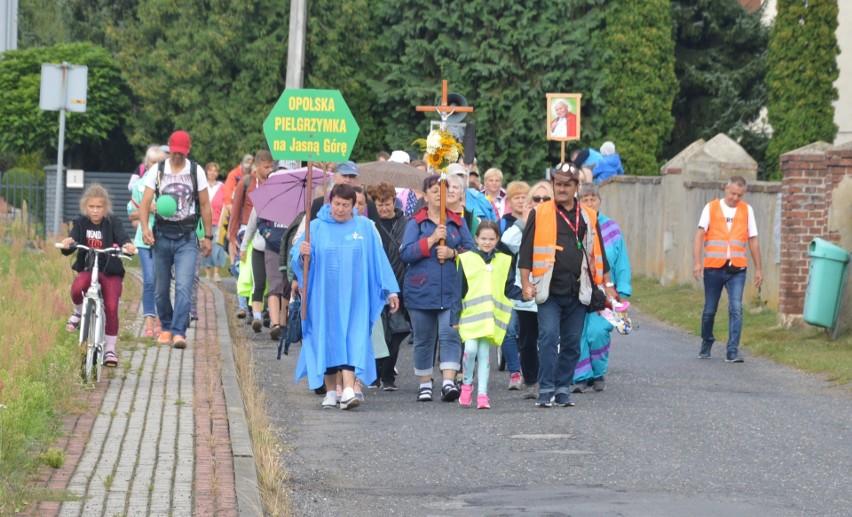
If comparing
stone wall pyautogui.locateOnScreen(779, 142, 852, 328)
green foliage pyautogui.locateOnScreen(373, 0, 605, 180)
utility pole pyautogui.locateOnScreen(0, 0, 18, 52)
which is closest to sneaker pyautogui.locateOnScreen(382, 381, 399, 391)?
stone wall pyautogui.locateOnScreen(779, 142, 852, 328)

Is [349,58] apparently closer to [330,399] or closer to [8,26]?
[8,26]

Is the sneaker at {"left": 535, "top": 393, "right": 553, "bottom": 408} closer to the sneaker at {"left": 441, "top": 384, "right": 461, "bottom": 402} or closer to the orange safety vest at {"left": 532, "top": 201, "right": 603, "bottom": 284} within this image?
the sneaker at {"left": 441, "top": 384, "right": 461, "bottom": 402}

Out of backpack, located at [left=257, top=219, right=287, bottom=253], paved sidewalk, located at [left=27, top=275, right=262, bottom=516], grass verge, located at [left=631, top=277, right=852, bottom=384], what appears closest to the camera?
paved sidewalk, located at [left=27, top=275, right=262, bottom=516]

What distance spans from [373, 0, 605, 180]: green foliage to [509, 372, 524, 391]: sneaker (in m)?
27.4

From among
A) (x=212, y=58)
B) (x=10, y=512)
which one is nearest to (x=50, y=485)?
(x=10, y=512)

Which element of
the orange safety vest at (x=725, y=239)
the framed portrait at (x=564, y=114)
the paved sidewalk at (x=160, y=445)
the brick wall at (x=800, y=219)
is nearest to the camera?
the paved sidewalk at (x=160, y=445)

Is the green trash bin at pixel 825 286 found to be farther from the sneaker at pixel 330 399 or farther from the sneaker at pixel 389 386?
the sneaker at pixel 330 399

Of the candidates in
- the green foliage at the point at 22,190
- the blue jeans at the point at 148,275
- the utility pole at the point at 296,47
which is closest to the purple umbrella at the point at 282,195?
the blue jeans at the point at 148,275

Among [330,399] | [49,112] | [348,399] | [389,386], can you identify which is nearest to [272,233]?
[389,386]

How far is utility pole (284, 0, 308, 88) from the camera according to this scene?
27.7m

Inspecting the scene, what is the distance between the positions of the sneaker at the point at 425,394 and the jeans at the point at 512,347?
3.99 ft

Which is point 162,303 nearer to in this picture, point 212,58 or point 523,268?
point 523,268

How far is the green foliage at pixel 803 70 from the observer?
36.4 meters

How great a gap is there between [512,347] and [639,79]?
1061 inches
